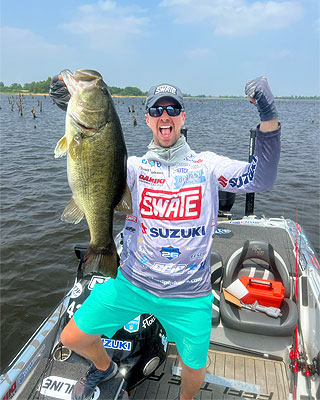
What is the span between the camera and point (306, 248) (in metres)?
5.41

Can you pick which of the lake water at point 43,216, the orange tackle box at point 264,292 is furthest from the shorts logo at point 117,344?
the lake water at point 43,216

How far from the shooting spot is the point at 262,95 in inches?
88.3

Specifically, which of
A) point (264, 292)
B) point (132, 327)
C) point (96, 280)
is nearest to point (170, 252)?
point (132, 327)

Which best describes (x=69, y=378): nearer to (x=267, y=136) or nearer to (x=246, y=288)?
(x=246, y=288)

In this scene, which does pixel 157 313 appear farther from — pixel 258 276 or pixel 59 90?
pixel 258 276

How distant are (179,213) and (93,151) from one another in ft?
2.82

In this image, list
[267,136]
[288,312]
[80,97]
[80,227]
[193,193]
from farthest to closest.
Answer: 1. [80,227]
2. [288,312]
3. [193,193]
4. [267,136]
5. [80,97]

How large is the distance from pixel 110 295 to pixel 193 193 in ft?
3.82

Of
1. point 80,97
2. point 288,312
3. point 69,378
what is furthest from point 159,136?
point 288,312

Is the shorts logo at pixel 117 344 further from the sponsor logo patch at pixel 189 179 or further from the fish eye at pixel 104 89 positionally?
the fish eye at pixel 104 89

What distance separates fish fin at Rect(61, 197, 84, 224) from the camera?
7.78ft

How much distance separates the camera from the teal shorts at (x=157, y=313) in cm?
259

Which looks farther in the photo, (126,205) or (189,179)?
(189,179)

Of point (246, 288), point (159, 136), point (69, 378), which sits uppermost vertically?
point (159, 136)
